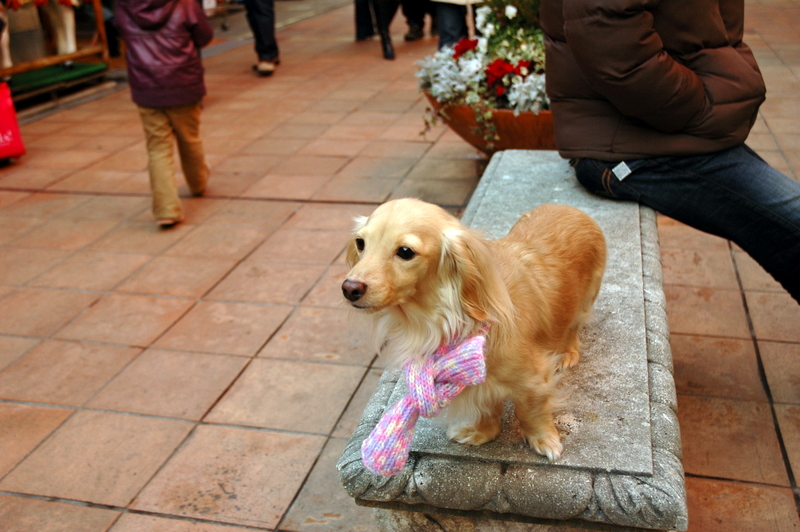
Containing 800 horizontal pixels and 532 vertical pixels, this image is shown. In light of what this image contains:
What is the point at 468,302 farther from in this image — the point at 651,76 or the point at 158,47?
the point at 158,47

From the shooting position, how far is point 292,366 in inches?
137

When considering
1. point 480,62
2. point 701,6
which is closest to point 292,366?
point 701,6

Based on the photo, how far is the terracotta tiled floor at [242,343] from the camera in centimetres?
269

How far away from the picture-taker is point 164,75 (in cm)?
494

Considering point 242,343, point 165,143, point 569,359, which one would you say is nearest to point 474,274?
point 569,359

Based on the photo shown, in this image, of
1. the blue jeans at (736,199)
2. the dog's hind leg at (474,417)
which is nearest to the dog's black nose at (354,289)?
the dog's hind leg at (474,417)

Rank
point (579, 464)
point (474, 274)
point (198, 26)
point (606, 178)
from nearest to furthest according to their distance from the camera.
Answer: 1. point (474, 274)
2. point (579, 464)
3. point (606, 178)
4. point (198, 26)

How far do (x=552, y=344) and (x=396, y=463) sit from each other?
603 millimetres

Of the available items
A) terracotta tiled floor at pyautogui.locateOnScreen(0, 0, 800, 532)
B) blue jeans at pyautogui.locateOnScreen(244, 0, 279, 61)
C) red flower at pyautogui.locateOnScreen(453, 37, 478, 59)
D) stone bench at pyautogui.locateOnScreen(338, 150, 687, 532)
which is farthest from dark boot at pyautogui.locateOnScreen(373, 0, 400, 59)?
stone bench at pyautogui.locateOnScreen(338, 150, 687, 532)

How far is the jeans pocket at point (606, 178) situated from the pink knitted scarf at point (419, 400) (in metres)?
1.66

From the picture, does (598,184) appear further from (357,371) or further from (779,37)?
(779,37)

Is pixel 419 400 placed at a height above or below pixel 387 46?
above

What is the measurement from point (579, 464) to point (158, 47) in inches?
166

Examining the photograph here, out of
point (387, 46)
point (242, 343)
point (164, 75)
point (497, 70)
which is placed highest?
point (164, 75)
